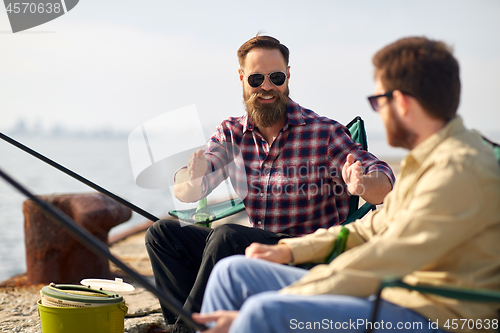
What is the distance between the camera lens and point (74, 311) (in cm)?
239

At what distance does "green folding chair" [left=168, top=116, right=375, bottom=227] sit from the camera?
99.6 inches

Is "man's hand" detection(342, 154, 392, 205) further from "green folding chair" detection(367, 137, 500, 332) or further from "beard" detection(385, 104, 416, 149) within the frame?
"green folding chair" detection(367, 137, 500, 332)

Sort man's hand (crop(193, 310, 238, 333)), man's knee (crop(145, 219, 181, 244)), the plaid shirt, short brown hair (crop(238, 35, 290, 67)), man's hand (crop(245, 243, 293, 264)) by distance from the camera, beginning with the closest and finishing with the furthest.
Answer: man's hand (crop(193, 310, 238, 333)) < man's hand (crop(245, 243, 293, 264)) < man's knee (crop(145, 219, 181, 244)) < the plaid shirt < short brown hair (crop(238, 35, 290, 67))

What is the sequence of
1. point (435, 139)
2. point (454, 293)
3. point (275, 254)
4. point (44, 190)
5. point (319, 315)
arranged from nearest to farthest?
point (454, 293) < point (319, 315) < point (435, 139) < point (275, 254) < point (44, 190)

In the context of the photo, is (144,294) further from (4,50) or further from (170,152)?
(4,50)

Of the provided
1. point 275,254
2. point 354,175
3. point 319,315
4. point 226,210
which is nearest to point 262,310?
point 319,315

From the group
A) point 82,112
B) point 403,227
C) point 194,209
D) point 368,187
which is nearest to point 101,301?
point 194,209

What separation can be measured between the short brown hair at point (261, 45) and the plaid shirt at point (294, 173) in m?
0.39

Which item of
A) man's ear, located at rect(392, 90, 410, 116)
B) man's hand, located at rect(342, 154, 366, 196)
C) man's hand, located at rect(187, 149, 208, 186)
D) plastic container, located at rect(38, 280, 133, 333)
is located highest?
man's ear, located at rect(392, 90, 410, 116)

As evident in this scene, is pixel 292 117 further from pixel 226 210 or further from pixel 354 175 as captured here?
pixel 354 175

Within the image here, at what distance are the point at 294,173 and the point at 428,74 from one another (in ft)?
4.34

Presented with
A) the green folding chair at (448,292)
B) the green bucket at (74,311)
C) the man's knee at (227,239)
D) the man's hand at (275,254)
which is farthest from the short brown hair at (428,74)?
the green bucket at (74,311)

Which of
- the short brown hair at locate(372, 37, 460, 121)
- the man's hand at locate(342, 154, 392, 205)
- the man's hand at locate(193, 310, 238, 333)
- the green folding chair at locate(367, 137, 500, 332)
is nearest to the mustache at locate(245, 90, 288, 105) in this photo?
the man's hand at locate(342, 154, 392, 205)

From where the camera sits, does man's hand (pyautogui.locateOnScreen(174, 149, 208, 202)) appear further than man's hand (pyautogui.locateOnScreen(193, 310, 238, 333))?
Yes
